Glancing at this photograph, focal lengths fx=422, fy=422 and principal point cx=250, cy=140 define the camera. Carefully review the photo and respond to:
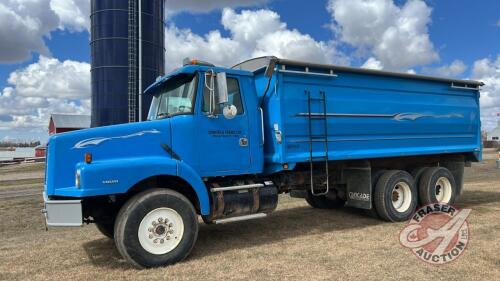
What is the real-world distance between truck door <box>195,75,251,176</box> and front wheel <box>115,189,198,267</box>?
78cm

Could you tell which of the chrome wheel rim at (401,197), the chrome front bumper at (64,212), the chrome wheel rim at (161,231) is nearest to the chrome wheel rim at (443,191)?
the chrome wheel rim at (401,197)

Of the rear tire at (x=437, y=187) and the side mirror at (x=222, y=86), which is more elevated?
the side mirror at (x=222, y=86)

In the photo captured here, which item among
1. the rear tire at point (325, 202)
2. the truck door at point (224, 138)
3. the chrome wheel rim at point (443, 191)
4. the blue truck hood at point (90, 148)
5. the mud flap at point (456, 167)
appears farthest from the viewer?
the mud flap at point (456, 167)

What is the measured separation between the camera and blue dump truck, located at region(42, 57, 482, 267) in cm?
569

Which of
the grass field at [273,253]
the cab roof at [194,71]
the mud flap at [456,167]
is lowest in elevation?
the grass field at [273,253]

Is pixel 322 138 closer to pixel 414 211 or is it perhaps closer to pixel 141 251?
pixel 414 211

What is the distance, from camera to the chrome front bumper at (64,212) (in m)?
5.38

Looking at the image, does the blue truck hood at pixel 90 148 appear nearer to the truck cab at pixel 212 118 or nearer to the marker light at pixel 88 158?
the marker light at pixel 88 158

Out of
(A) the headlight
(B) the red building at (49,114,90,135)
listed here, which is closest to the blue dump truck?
(A) the headlight

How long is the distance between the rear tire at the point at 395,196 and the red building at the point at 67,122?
43502 millimetres

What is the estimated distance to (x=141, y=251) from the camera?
5609mm

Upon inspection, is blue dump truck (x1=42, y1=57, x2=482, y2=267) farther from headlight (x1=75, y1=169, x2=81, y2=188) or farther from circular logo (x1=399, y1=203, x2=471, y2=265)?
circular logo (x1=399, y1=203, x2=471, y2=265)

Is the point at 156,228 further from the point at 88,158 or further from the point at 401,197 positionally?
the point at 401,197

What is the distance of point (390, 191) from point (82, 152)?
583cm
